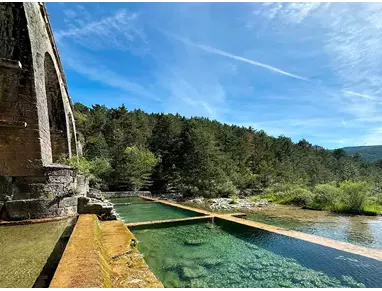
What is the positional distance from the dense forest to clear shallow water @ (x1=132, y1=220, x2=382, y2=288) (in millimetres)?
9962

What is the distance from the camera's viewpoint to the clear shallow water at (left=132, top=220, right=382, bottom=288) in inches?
155

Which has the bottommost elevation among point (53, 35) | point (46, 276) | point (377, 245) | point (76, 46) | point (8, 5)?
point (377, 245)

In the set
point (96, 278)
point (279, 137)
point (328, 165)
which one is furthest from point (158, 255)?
point (328, 165)

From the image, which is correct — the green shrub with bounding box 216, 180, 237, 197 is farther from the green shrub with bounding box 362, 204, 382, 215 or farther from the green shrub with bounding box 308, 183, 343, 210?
the green shrub with bounding box 362, 204, 382, 215

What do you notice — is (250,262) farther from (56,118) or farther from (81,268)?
(56,118)

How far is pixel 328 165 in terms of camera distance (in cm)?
4691

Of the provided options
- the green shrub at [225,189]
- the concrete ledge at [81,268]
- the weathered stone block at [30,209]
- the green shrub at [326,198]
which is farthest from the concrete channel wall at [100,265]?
the green shrub at [225,189]

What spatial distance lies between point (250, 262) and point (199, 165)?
17740 millimetres

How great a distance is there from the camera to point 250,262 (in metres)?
4.80

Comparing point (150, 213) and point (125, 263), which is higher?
point (125, 263)

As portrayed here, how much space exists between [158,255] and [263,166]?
26118 mm

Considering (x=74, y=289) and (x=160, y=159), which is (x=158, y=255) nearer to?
(x=74, y=289)

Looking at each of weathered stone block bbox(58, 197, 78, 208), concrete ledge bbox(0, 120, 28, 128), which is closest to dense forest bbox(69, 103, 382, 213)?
weathered stone block bbox(58, 197, 78, 208)

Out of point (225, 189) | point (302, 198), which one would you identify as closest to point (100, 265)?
point (302, 198)
